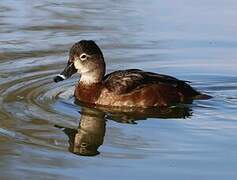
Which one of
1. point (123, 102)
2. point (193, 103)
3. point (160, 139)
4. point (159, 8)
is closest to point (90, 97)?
point (123, 102)

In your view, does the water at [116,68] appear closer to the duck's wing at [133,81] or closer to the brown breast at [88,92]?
the brown breast at [88,92]

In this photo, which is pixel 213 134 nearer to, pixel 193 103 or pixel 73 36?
pixel 193 103

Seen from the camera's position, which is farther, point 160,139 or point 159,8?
point 159,8

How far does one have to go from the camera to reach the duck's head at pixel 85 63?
9.88 m

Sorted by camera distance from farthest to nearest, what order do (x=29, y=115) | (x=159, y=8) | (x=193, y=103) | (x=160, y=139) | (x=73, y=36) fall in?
(x=159, y=8) → (x=73, y=36) → (x=193, y=103) → (x=29, y=115) → (x=160, y=139)

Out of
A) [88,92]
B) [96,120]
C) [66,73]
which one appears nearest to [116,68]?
[66,73]

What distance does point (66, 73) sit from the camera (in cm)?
991

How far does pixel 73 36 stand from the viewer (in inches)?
510

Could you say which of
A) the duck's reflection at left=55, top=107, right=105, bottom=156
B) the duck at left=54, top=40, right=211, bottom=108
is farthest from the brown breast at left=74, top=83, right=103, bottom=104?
the duck's reflection at left=55, top=107, right=105, bottom=156

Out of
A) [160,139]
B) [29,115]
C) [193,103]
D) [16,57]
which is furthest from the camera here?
[16,57]

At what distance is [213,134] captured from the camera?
8.20 meters

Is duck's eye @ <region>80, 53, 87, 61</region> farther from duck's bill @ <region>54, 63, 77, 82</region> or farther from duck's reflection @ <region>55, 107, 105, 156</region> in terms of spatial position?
duck's reflection @ <region>55, 107, 105, 156</region>

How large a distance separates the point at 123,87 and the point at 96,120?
2.26 feet

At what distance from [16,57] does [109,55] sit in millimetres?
1335
